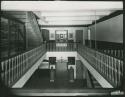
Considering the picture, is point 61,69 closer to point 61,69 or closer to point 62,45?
point 61,69

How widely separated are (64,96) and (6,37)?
32.7ft

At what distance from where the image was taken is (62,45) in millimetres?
22016

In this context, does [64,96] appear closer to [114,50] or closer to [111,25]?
[114,50]

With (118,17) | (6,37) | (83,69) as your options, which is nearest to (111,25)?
(118,17)

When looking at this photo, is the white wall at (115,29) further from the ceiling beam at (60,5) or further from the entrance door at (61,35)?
the entrance door at (61,35)

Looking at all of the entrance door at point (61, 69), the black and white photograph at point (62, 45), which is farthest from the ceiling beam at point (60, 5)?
the entrance door at point (61, 69)

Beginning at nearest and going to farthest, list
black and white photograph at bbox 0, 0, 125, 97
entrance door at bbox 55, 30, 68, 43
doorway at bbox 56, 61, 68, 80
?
black and white photograph at bbox 0, 0, 125, 97 → doorway at bbox 56, 61, 68, 80 → entrance door at bbox 55, 30, 68, 43

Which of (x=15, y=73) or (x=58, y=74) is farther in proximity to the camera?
(x=58, y=74)

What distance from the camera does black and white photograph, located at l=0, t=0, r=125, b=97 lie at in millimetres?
2629

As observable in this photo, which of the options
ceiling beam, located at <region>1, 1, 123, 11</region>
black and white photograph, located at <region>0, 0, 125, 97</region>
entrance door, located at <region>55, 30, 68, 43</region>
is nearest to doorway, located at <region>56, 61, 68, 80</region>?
black and white photograph, located at <region>0, 0, 125, 97</region>

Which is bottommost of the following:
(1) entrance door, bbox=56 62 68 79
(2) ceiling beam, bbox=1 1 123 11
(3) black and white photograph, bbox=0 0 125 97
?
(1) entrance door, bbox=56 62 68 79

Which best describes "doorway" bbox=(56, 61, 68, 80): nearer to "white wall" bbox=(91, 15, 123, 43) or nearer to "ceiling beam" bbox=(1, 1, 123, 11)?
"white wall" bbox=(91, 15, 123, 43)

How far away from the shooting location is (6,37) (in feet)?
38.5

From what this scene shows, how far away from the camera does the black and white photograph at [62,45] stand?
8.63ft
